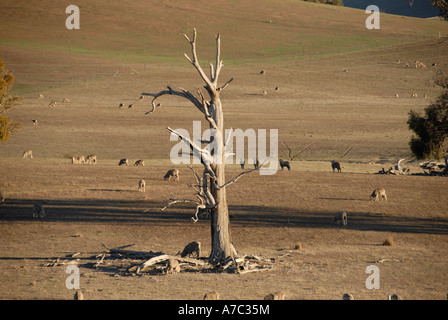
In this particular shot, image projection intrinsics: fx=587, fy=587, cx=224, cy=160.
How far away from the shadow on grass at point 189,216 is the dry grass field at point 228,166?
0.12m

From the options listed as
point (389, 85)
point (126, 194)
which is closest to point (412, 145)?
point (126, 194)

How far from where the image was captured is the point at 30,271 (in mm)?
16141

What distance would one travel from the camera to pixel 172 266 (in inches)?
632

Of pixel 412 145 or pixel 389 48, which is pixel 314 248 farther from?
pixel 389 48

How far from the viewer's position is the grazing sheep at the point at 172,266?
52.7ft

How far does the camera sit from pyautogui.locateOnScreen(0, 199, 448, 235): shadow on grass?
22422 mm

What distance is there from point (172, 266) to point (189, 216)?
7.93 m

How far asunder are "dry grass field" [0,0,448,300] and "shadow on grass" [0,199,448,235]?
119 millimetres

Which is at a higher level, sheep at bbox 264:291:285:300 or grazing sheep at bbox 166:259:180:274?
sheep at bbox 264:291:285:300

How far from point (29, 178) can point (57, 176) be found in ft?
4.79

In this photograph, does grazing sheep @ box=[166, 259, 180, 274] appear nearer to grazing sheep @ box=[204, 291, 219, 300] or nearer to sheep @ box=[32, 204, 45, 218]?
grazing sheep @ box=[204, 291, 219, 300]

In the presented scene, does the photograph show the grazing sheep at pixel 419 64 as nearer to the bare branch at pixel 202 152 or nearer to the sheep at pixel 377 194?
the sheep at pixel 377 194
